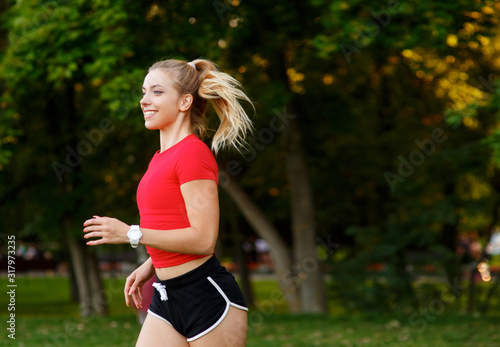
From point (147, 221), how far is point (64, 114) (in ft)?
44.8

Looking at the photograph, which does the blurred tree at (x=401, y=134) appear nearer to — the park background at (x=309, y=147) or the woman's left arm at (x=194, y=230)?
the park background at (x=309, y=147)

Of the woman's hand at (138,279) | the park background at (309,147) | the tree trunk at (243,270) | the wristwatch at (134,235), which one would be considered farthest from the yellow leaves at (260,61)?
the wristwatch at (134,235)

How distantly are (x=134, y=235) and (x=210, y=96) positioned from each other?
75cm

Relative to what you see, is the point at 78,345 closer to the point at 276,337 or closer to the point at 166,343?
the point at 276,337

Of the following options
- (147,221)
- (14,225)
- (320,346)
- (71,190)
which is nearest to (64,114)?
(71,190)

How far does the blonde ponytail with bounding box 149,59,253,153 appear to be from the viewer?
2.89m

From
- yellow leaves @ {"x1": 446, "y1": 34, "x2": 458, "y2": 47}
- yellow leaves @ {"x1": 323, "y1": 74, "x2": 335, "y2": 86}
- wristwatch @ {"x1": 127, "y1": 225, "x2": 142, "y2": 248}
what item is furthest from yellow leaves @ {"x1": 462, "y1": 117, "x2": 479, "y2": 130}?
wristwatch @ {"x1": 127, "y1": 225, "x2": 142, "y2": 248}

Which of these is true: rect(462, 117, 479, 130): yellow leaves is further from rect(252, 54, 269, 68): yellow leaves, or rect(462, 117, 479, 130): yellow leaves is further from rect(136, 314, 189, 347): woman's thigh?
rect(136, 314, 189, 347): woman's thigh

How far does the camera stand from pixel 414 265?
42.1 ft

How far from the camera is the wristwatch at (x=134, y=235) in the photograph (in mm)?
2455

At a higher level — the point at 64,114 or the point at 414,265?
the point at 64,114

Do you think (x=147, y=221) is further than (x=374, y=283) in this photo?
No

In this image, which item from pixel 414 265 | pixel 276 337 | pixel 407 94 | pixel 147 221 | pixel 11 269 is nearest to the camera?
pixel 147 221

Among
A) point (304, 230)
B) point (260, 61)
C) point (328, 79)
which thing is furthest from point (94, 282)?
point (328, 79)
